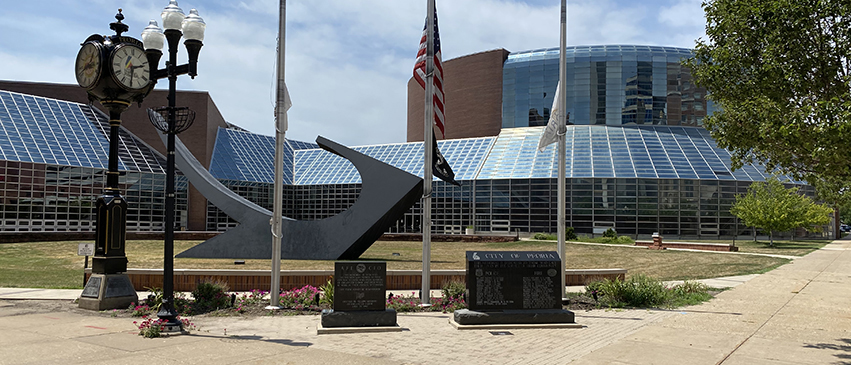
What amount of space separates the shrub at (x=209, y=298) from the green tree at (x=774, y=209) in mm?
40782

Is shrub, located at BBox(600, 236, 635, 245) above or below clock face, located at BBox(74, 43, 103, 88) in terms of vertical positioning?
below

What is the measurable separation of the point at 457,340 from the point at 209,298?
19.3 feet

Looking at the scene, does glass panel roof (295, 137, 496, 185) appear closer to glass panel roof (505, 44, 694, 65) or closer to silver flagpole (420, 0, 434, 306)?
glass panel roof (505, 44, 694, 65)

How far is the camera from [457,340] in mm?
9570

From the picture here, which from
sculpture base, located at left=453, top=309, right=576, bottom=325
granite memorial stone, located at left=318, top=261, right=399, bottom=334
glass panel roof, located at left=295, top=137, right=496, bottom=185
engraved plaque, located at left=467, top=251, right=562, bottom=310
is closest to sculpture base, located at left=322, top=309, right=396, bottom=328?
granite memorial stone, located at left=318, top=261, right=399, bottom=334

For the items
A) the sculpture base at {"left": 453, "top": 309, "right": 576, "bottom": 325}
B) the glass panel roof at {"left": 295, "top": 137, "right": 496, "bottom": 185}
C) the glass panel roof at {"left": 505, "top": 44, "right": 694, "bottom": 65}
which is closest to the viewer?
the sculpture base at {"left": 453, "top": 309, "right": 576, "bottom": 325}

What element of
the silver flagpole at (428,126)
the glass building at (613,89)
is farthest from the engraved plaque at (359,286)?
the glass building at (613,89)

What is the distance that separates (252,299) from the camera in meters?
13.5

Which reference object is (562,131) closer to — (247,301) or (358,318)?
(358,318)

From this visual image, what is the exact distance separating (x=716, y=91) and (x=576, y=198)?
4008cm

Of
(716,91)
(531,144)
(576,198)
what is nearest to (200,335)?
(716,91)

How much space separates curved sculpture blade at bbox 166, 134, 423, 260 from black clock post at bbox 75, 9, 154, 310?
30.9ft

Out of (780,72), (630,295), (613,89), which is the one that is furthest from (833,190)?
(613,89)

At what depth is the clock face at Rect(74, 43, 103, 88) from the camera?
1299 centimetres
